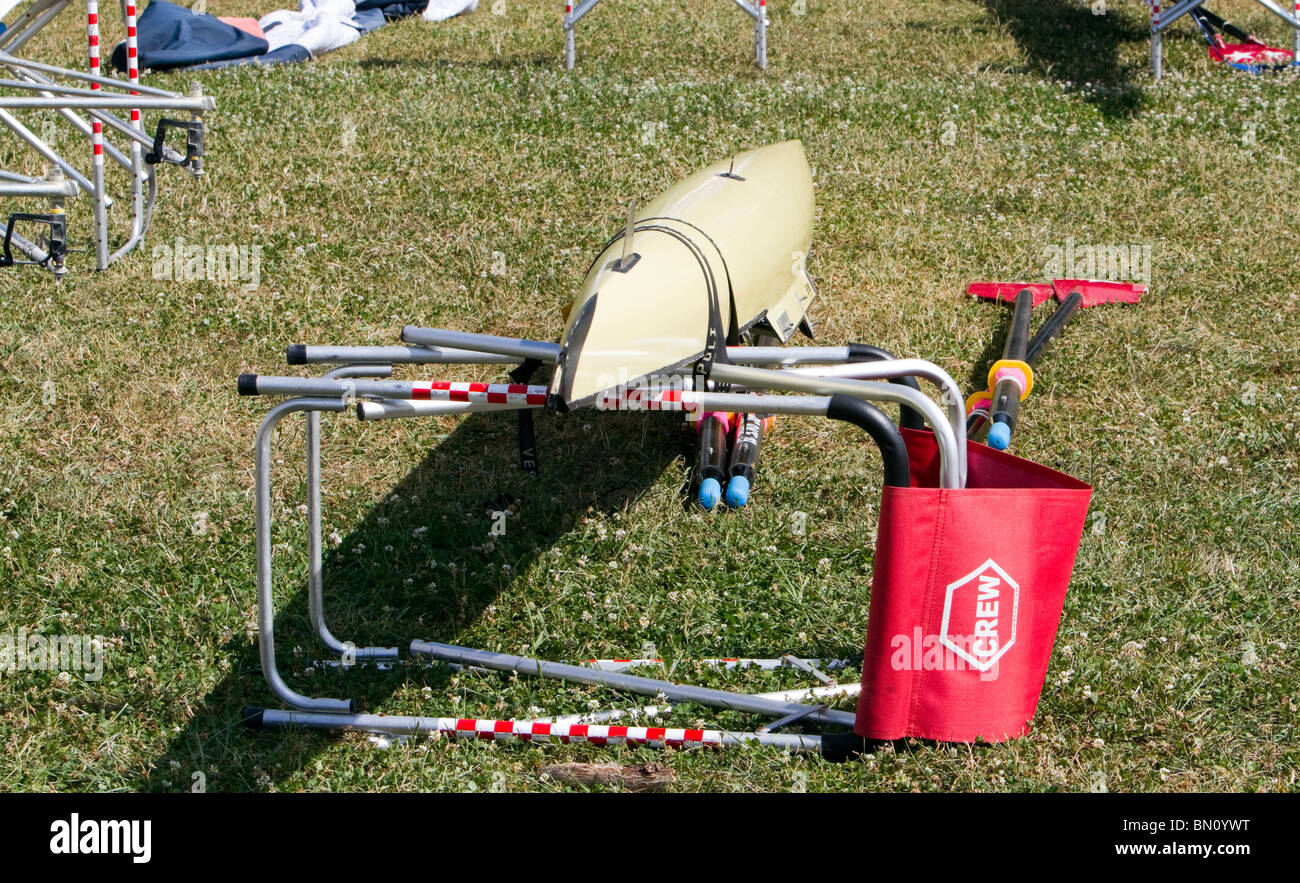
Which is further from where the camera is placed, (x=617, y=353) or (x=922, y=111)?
(x=922, y=111)

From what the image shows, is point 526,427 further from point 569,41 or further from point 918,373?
point 569,41

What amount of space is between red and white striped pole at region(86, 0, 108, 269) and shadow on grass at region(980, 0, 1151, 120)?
7.69 meters

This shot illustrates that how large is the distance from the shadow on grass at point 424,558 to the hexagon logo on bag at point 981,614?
1.69m

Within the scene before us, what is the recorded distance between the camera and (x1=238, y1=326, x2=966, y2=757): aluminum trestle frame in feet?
12.2

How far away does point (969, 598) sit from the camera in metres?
3.81

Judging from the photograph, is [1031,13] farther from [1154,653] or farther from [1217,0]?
[1154,653]

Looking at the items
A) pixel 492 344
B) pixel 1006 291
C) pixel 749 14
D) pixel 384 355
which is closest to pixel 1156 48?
pixel 749 14

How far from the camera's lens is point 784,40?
483 inches

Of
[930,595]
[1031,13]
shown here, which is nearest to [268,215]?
[930,595]

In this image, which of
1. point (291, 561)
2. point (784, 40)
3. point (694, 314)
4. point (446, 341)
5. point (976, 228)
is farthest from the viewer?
point (784, 40)

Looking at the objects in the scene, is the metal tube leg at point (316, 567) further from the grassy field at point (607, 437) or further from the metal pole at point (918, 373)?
the metal pole at point (918, 373)

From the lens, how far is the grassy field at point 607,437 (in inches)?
175

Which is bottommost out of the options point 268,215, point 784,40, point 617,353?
point 617,353

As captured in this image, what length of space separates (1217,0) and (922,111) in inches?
218
